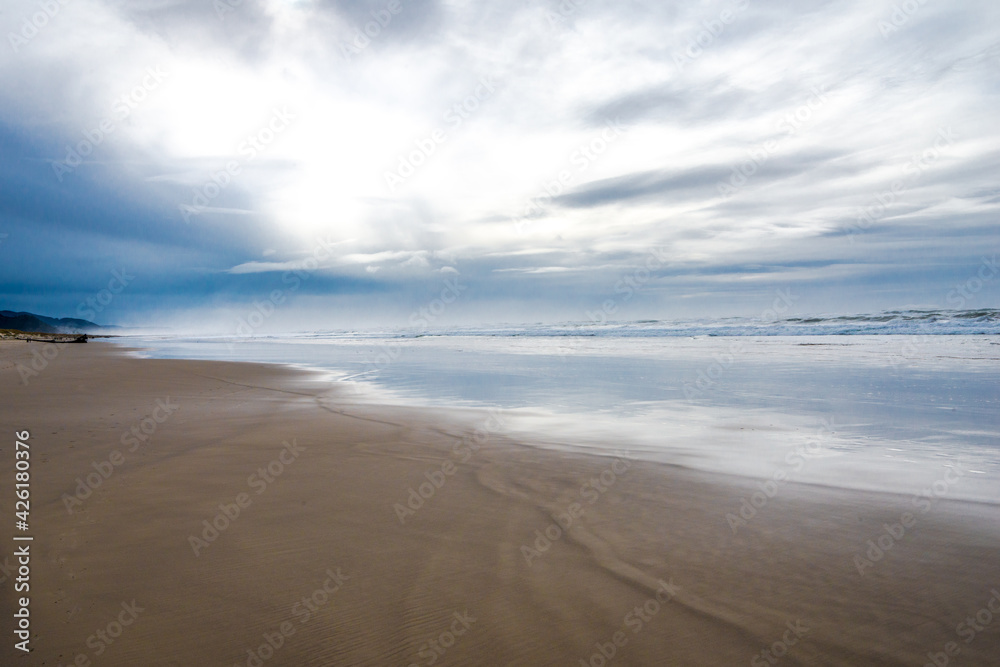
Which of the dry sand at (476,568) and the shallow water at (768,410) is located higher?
the shallow water at (768,410)

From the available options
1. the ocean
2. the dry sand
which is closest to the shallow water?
the ocean

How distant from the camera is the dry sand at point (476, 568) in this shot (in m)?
2.71

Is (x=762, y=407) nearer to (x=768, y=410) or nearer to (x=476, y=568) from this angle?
(x=768, y=410)

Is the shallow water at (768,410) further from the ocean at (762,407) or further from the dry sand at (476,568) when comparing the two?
the dry sand at (476,568)

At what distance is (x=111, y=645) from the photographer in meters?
2.63

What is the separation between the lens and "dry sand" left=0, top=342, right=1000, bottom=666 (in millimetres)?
2707

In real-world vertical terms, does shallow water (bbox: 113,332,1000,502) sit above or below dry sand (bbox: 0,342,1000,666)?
above

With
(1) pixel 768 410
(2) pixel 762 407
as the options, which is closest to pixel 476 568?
(1) pixel 768 410

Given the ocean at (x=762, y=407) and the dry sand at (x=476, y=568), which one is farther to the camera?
the ocean at (x=762, y=407)

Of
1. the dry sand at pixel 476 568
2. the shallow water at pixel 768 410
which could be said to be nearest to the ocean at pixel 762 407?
the shallow water at pixel 768 410

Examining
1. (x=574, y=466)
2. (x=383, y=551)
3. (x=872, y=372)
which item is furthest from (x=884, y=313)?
(x=383, y=551)

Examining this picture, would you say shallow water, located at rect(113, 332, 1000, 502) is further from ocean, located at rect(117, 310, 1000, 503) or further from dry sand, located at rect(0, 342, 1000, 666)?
dry sand, located at rect(0, 342, 1000, 666)

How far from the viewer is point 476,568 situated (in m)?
3.50

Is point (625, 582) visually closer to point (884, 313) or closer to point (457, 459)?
point (457, 459)
